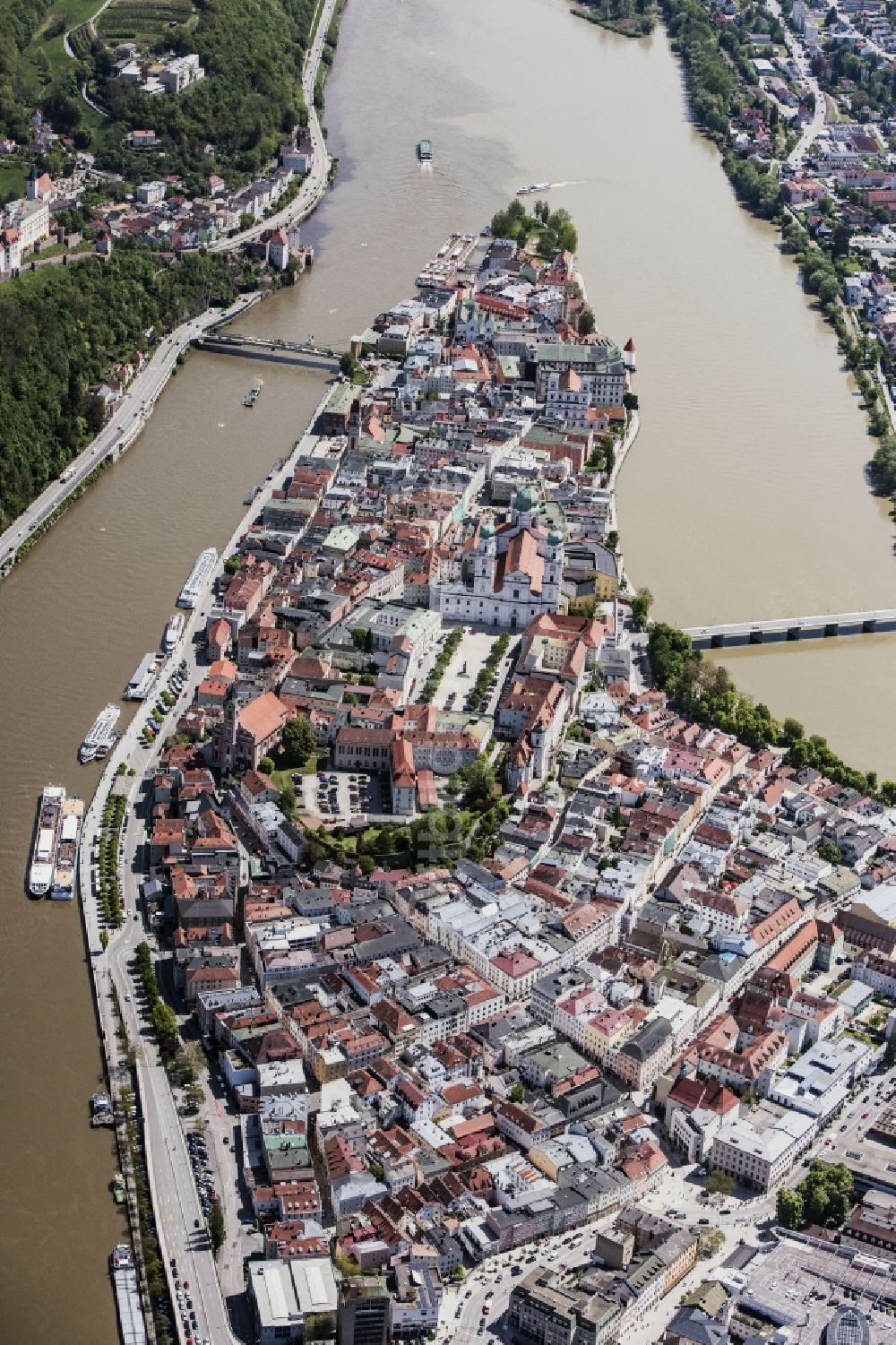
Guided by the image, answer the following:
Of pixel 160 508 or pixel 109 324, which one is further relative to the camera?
pixel 109 324

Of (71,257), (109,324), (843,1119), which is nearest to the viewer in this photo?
(843,1119)

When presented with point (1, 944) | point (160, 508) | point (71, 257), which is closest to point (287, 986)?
point (1, 944)

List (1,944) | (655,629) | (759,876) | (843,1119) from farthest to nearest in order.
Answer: (655,629) → (759,876) → (1,944) → (843,1119)

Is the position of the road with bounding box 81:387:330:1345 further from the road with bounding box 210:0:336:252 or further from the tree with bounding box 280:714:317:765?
the road with bounding box 210:0:336:252

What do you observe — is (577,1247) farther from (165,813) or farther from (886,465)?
(886,465)

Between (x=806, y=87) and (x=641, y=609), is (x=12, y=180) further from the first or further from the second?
(x=806, y=87)
